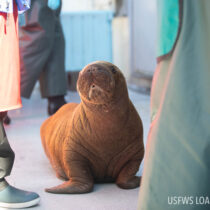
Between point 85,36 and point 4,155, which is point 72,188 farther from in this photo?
point 85,36

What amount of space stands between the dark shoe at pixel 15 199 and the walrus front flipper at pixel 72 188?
0.19m

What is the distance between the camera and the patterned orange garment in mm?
1838

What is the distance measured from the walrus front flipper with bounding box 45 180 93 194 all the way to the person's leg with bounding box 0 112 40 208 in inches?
6.8

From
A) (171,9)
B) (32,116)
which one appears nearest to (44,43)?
(32,116)

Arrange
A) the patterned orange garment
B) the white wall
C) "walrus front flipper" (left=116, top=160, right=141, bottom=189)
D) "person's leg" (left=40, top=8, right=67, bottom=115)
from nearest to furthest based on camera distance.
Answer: the patterned orange garment, "walrus front flipper" (left=116, top=160, right=141, bottom=189), "person's leg" (left=40, top=8, right=67, bottom=115), the white wall

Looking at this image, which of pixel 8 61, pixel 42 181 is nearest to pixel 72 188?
pixel 42 181

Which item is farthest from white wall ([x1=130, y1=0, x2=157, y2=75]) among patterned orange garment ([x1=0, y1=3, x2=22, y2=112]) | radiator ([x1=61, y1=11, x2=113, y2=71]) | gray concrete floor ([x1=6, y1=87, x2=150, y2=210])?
patterned orange garment ([x1=0, y1=3, x2=22, y2=112])

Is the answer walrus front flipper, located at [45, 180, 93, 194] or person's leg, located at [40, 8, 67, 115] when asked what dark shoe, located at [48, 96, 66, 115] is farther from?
walrus front flipper, located at [45, 180, 93, 194]

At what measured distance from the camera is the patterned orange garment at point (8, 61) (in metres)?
1.84

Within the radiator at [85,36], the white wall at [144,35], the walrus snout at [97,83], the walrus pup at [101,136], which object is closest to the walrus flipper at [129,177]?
the walrus pup at [101,136]

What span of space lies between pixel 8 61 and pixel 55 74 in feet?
8.46

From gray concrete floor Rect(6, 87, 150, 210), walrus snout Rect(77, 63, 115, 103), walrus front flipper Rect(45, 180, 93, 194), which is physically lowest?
gray concrete floor Rect(6, 87, 150, 210)

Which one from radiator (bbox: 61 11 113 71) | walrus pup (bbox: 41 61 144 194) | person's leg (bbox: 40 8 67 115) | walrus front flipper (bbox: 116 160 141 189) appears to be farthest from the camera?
radiator (bbox: 61 11 113 71)

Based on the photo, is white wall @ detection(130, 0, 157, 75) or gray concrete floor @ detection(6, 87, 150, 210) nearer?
gray concrete floor @ detection(6, 87, 150, 210)
